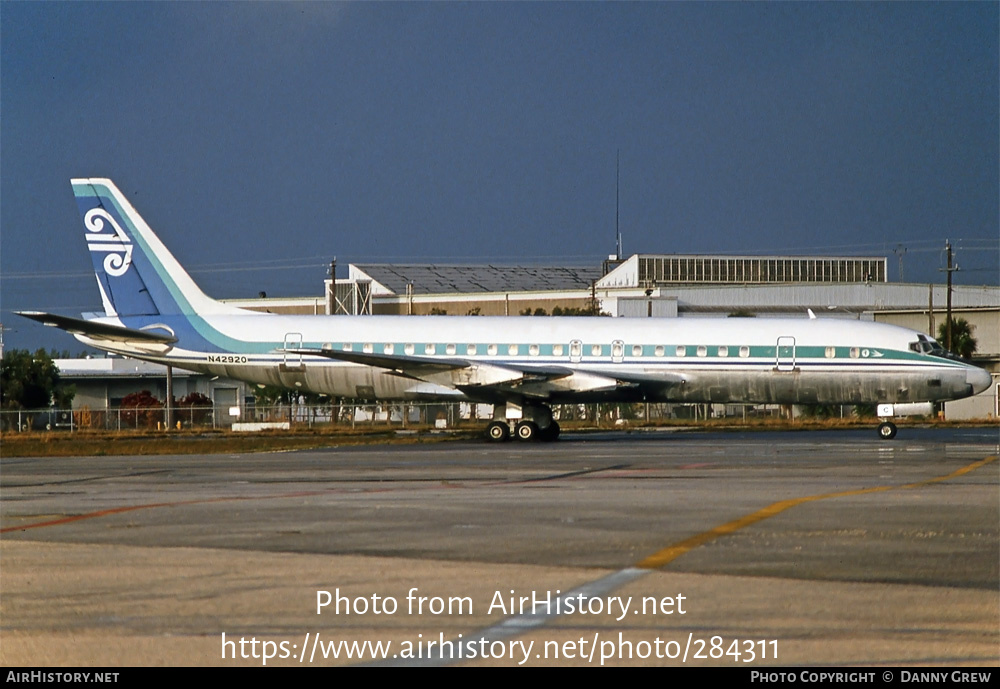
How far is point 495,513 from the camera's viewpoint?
13852 mm

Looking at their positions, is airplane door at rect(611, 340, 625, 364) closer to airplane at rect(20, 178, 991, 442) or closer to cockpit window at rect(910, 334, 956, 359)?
airplane at rect(20, 178, 991, 442)

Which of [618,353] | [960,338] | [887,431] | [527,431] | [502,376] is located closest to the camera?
[887,431]

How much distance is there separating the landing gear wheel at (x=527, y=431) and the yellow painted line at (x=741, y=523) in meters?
14.8

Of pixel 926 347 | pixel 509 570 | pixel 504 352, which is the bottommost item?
pixel 509 570

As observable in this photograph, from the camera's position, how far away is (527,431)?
109 ft

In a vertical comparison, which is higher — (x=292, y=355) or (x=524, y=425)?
(x=292, y=355)

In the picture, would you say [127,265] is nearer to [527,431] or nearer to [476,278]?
[527,431]

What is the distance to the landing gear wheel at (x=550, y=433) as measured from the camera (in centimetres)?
3388

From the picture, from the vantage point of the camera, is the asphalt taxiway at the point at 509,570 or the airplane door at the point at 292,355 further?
the airplane door at the point at 292,355

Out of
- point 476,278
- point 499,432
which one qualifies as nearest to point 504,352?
point 499,432

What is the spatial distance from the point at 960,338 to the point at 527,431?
4721cm

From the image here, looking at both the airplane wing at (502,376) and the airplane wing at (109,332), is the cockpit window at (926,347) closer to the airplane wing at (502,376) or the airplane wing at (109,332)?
the airplane wing at (502,376)

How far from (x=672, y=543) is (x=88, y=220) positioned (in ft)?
95.2

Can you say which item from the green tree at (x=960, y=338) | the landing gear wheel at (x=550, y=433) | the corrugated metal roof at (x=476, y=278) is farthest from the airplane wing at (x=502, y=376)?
the corrugated metal roof at (x=476, y=278)
